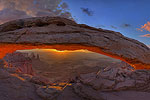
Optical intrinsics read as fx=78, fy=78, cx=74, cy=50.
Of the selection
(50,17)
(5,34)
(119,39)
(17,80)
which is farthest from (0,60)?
(119,39)

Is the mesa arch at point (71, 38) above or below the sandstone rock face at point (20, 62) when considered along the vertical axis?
above

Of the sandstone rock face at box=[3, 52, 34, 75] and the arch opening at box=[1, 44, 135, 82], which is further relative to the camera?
the sandstone rock face at box=[3, 52, 34, 75]

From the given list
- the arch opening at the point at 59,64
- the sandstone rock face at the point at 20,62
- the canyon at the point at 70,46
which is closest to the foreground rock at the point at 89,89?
the canyon at the point at 70,46

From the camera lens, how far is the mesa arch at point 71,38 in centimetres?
264

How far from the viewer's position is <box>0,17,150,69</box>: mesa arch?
2.64 meters

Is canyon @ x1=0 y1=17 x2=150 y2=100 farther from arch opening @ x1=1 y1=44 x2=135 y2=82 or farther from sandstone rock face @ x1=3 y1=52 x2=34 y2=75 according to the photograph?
sandstone rock face @ x1=3 y1=52 x2=34 y2=75

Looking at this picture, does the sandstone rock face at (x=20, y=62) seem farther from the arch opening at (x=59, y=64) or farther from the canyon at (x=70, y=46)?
the canyon at (x=70, y=46)

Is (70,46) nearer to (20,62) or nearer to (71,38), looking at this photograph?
(71,38)

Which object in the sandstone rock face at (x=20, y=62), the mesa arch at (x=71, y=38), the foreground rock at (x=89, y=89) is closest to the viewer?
the mesa arch at (x=71, y=38)

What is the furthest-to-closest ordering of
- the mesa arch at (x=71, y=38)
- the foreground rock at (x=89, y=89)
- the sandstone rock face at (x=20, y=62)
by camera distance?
the sandstone rock face at (x=20, y=62)
the foreground rock at (x=89, y=89)
the mesa arch at (x=71, y=38)

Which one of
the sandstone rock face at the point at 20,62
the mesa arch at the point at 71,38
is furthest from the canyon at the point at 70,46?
the sandstone rock face at the point at 20,62

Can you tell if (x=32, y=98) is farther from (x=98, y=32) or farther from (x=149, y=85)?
(x=149, y=85)

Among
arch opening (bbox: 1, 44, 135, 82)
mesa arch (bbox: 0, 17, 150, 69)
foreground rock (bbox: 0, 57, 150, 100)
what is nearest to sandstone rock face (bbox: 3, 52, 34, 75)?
arch opening (bbox: 1, 44, 135, 82)

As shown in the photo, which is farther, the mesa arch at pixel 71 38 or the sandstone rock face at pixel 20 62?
the sandstone rock face at pixel 20 62
